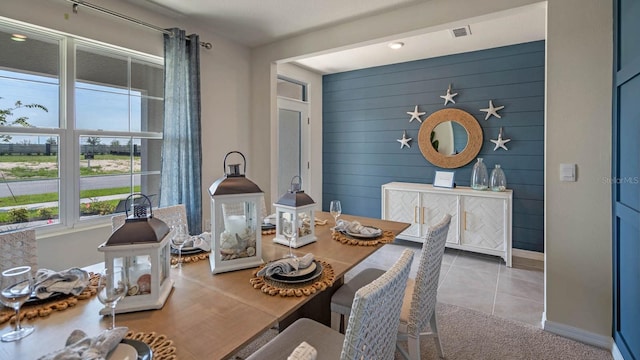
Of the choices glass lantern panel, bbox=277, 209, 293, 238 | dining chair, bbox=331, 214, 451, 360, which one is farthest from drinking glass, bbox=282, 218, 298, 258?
dining chair, bbox=331, 214, 451, 360

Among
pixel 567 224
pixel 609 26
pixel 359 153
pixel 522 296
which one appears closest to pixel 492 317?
pixel 522 296

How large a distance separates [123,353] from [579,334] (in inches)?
→ 109

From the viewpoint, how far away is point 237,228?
4.78 feet

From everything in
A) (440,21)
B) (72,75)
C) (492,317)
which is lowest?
(492,317)

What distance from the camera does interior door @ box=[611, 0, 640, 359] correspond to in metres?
1.70

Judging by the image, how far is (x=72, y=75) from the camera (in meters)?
2.47

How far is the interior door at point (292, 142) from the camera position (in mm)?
4668

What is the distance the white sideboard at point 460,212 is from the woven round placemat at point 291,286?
2383mm

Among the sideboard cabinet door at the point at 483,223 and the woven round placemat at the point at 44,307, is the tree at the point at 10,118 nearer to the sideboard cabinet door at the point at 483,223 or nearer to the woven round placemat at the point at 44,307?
the woven round placemat at the point at 44,307

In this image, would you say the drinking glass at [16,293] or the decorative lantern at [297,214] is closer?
the drinking glass at [16,293]

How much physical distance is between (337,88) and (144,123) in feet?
10.2

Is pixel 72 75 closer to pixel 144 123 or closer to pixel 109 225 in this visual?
pixel 144 123

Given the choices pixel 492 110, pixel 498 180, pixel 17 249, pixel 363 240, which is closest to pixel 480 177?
pixel 498 180

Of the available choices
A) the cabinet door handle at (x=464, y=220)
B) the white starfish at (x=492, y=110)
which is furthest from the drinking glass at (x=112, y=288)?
the white starfish at (x=492, y=110)
